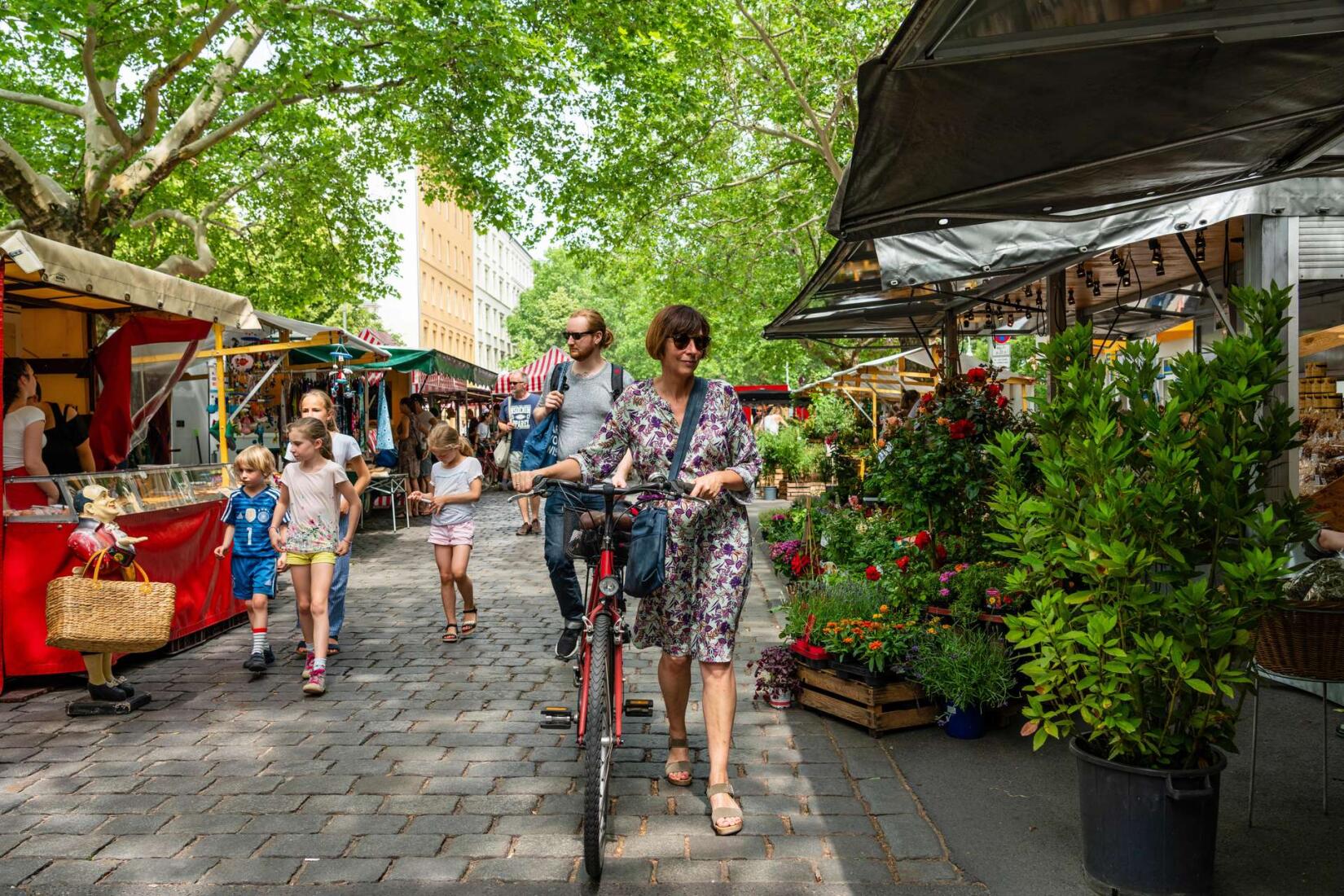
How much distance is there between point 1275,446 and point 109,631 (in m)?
5.71

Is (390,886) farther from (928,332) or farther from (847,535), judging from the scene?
(928,332)

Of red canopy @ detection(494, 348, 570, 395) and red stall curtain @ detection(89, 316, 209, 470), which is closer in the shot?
red stall curtain @ detection(89, 316, 209, 470)

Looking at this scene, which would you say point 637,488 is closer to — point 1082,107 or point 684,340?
point 684,340

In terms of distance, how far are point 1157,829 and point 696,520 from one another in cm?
193

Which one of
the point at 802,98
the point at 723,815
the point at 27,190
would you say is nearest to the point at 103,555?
the point at 723,815

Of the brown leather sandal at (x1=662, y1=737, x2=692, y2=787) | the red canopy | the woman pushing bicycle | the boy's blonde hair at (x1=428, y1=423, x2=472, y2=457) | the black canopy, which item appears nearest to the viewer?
the black canopy

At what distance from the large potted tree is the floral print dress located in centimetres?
107

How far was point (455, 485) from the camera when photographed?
7.84 m

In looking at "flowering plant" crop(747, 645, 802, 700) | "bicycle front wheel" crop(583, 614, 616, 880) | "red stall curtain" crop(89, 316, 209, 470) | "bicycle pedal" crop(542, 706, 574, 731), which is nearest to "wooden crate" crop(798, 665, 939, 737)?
"flowering plant" crop(747, 645, 802, 700)

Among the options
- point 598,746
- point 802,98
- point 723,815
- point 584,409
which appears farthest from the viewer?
point 802,98

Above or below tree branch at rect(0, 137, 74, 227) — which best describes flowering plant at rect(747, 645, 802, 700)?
below

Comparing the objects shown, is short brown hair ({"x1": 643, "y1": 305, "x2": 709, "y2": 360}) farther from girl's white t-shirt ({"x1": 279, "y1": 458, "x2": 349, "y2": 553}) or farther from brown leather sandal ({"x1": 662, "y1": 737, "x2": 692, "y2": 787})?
girl's white t-shirt ({"x1": 279, "y1": 458, "x2": 349, "y2": 553})

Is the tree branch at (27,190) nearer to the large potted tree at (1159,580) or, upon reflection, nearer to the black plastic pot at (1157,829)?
the large potted tree at (1159,580)

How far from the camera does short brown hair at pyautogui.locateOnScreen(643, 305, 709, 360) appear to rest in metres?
4.20
